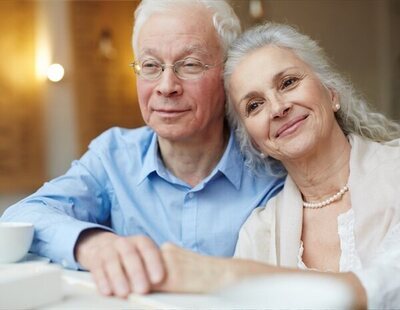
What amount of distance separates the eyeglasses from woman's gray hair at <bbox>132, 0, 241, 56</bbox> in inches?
4.5

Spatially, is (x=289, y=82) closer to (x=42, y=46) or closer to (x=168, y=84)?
(x=168, y=84)

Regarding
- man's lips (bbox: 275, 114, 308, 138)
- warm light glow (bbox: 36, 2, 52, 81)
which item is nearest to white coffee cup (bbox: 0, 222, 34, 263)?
man's lips (bbox: 275, 114, 308, 138)

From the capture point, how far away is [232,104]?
1.48 m

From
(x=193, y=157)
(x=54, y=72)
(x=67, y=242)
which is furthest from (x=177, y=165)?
(x=54, y=72)

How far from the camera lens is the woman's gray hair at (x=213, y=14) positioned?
1.50 m

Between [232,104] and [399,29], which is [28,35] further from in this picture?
[399,29]

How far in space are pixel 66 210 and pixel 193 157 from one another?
1.31 feet

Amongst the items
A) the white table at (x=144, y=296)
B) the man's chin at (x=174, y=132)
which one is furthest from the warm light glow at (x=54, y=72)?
the white table at (x=144, y=296)

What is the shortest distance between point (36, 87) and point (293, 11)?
2.07 m

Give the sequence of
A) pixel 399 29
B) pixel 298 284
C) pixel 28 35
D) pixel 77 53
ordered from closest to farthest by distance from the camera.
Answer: pixel 298 284, pixel 28 35, pixel 77 53, pixel 399 29

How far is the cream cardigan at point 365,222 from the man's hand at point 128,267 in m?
0.32

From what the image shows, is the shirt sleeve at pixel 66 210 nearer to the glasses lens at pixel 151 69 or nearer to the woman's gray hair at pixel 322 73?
the glasses lens at pixel 151 69

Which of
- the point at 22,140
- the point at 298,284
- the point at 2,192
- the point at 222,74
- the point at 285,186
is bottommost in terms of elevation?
the point at 2,192

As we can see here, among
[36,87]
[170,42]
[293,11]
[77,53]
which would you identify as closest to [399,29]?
[293,11]
